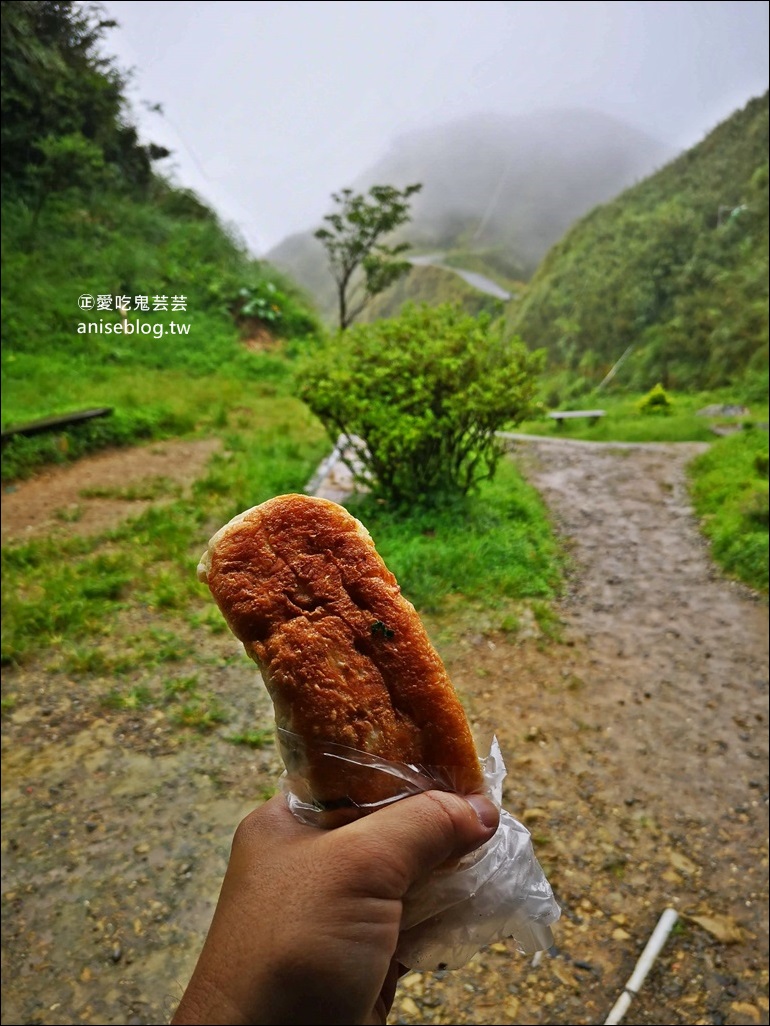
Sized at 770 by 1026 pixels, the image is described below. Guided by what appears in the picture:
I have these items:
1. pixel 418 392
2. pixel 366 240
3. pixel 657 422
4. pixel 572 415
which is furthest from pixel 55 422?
pixel 366 240

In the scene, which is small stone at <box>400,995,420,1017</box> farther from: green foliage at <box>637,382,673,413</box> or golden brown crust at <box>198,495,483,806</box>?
green foliage at <box>637,382,673,413</box>

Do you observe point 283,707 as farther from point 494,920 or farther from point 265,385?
point 265,385

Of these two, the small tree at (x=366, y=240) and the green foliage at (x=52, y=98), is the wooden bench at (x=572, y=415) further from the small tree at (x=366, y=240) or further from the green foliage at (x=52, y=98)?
the green foliage at (x=52, y=98)

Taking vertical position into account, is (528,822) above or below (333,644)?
below

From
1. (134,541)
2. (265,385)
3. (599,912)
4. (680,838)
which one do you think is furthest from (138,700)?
(265,385)

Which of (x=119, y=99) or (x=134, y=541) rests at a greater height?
(x=119, y=99)

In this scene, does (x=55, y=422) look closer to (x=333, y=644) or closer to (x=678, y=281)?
(x=333, y=644)

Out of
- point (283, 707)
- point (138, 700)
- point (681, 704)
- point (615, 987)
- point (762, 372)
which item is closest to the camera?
point (283, 707)
